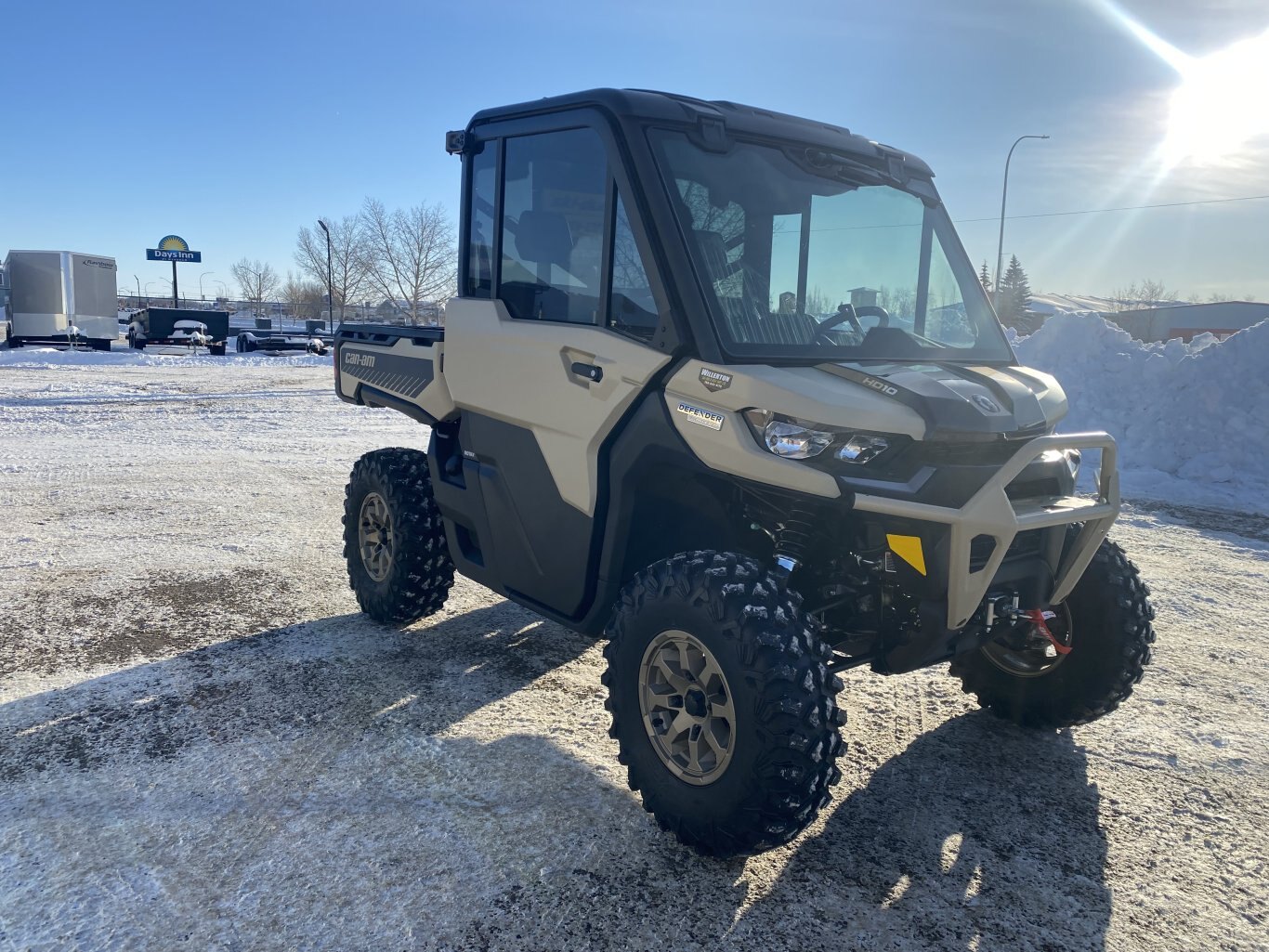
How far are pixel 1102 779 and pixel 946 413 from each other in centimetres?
190

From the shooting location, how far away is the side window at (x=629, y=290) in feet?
11.0

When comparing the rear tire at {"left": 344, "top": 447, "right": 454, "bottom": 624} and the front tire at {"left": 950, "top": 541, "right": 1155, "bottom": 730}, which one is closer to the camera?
the front tire at {"left": 950, "top": 541, "right": 1155, "bottom": 730}

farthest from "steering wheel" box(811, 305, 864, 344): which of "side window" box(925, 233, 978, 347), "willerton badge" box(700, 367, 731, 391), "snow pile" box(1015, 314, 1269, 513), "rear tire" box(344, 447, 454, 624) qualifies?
"snow pile" box(1015, 314, 1269, 513)

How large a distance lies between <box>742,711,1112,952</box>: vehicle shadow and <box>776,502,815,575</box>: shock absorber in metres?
0.99

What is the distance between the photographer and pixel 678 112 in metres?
3.48

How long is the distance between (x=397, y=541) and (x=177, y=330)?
1278 inches

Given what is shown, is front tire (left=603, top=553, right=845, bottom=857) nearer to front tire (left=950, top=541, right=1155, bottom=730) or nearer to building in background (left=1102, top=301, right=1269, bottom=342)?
front tire (left=950, top=541, right=1155, bottom=730)

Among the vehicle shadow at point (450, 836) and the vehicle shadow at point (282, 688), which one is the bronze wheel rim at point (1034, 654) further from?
the vehicle shadow at point (282, 688)

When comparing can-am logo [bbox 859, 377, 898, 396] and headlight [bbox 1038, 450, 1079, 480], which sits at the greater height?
can-am logo [bbox 859, 377, 898, 396]

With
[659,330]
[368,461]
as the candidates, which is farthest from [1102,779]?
[368,461]

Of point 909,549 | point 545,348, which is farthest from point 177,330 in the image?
point 909,549

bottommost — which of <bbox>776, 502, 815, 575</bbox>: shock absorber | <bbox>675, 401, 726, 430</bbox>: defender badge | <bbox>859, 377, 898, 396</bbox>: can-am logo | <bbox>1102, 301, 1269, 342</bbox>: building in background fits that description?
<bbox>776, 502, 815, 575</bbox>: shock absorber

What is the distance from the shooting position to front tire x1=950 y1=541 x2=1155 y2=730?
3.86 metres

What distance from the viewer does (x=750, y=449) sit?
2.98 m
